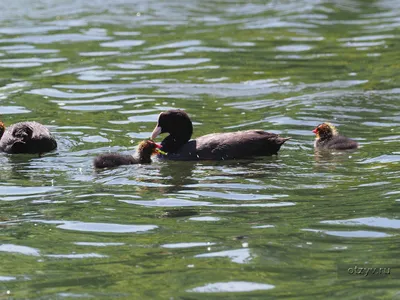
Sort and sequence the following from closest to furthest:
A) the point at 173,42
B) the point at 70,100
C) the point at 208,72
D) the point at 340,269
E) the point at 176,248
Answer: the point at 340,269 → the point at 176,248 → the point at 70,100 → the point at 208,72 → the point at 173,42

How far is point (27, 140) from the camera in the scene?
12312 millimetres

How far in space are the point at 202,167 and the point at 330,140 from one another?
1983mm

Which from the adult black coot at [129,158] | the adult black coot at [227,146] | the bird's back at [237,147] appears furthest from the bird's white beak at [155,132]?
the bird's back at [237,147]

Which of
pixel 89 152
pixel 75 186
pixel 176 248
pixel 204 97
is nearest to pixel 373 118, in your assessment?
pixel 204 97

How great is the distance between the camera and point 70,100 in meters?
16.2

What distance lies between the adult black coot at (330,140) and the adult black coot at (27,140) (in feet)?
11.4

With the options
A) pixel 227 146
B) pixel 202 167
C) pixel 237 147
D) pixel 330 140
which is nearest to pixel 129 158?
pixel 202 167

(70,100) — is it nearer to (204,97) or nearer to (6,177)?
(204,97)

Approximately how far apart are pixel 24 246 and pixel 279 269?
222cm

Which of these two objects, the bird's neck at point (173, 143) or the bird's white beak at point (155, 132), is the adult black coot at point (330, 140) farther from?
the bird's white beak at point (155, 132)

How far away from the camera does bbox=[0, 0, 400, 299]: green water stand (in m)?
7.30

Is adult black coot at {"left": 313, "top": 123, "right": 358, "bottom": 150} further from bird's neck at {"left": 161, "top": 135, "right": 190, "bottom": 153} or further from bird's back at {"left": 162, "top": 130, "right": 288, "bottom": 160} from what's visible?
bird's neck at {"left": 161, "top": 135, "right": 190, "bottom": 153}

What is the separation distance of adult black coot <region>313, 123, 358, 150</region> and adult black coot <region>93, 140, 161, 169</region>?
2156 mm

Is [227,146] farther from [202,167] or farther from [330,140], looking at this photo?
[330,140]
